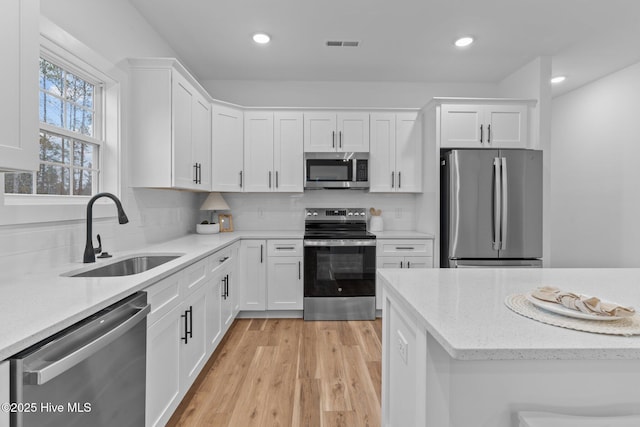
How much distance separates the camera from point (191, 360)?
205 centimetres

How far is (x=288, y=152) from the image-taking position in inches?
149

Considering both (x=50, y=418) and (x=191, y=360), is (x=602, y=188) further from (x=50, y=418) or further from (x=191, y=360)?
(x=50, y=418)

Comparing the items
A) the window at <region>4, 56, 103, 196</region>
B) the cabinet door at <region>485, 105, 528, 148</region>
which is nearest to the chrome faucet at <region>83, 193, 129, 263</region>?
the window at <region>4, 56, 103, 196</region>

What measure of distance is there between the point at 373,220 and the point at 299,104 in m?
1.68

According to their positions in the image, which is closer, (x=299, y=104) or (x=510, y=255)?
(x=510, y=255)

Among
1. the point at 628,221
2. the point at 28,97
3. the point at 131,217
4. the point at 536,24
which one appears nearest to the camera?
the point at 28,97

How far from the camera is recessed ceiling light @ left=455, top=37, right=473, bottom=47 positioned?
9.95 ft

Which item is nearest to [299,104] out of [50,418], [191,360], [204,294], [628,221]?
[204,294]

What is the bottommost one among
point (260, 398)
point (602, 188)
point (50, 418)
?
point (260, 398)

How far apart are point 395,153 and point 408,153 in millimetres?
153

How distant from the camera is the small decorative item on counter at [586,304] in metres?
0.86

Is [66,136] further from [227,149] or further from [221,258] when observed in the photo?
[227,149]

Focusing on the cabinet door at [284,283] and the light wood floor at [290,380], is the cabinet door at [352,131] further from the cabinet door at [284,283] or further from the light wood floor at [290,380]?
the light wood floor at [290,380]

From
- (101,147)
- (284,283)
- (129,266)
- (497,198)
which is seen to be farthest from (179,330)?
(497,198)
